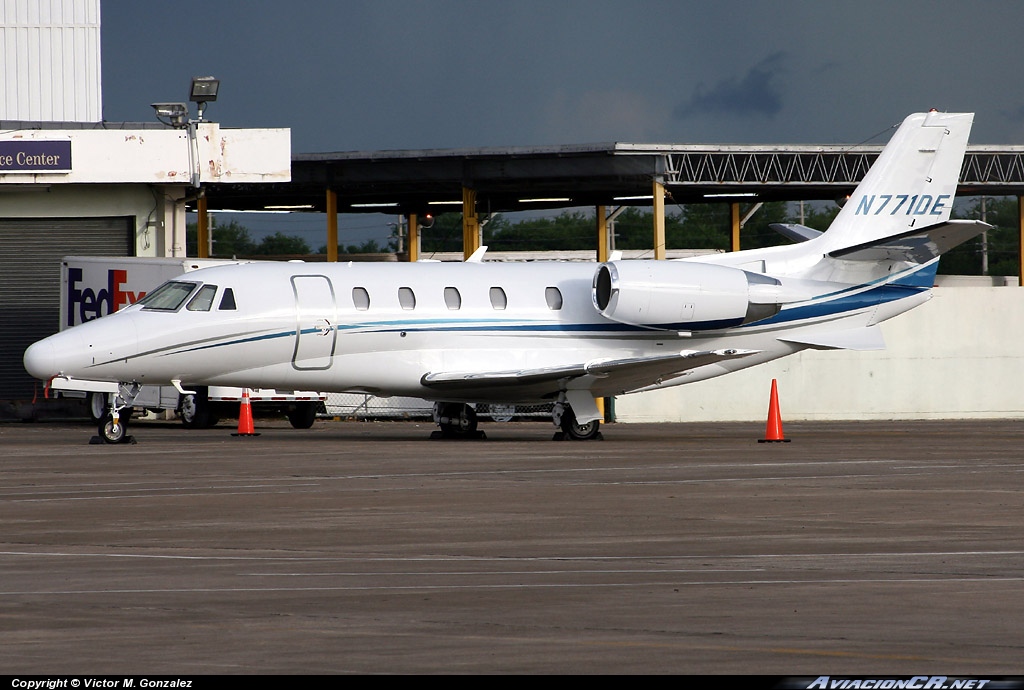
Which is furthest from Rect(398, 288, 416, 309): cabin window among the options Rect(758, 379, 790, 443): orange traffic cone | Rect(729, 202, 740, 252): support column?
Rect(729, 202, 740, 252): support column

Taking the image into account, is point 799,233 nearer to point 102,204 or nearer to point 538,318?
point 538,318

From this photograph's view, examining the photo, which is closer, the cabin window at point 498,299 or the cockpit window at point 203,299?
the cockpit window at point 203,299

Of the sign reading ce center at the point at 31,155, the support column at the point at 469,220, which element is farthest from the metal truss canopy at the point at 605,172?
the sign reading ce center at the point at 31,155

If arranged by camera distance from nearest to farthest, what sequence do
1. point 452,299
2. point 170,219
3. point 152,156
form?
point 452,299 < point 152,156 < point 170,219

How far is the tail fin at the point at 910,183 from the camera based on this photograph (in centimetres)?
2597

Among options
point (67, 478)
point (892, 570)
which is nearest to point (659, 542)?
point (892, 570)

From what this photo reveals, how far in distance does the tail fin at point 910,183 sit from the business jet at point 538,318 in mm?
28

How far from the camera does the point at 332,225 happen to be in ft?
160

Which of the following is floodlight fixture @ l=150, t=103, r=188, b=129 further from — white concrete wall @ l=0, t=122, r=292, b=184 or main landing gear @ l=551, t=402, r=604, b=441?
main landing gear @ l=551, t=402, r=604, b=441

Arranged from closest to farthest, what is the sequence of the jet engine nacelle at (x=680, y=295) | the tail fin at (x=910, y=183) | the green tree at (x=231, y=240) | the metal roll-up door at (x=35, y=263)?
1. the jet engine nacelle at (x=680, y=295)
2. the tail fin at (x=910, y=183)
3. the metal roll-up door at (x=35, y=263)
4. the green tree at (x=231, y=240)

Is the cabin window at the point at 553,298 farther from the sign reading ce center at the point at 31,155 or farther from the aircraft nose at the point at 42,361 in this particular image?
the sign reading ce center at the point at 31,155

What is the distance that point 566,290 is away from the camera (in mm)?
24719

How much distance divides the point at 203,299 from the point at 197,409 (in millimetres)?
8541

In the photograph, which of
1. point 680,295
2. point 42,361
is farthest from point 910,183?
point 42,361
